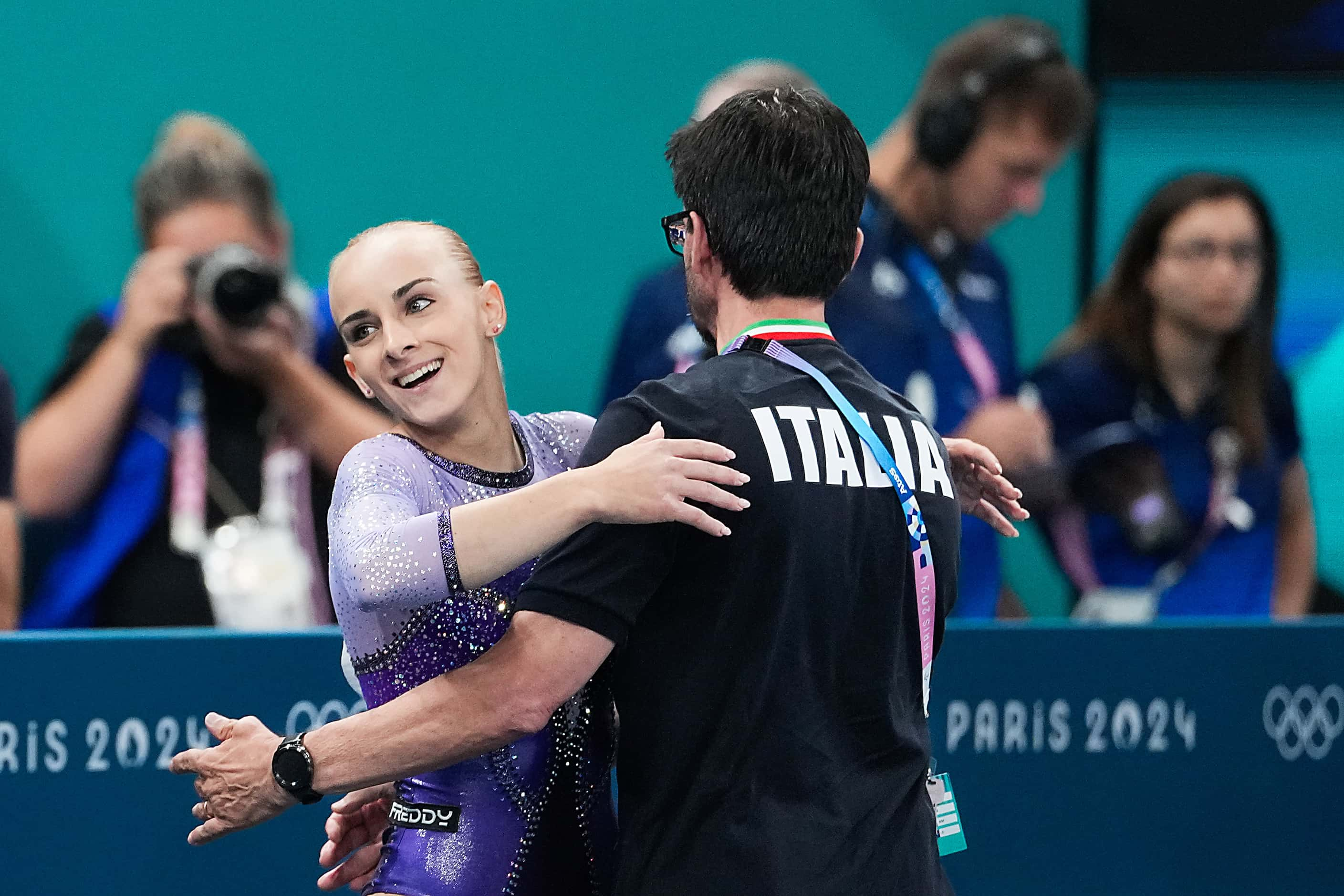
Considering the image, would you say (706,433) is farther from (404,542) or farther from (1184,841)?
(1184,841)

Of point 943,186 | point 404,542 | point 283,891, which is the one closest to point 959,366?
point 943,186

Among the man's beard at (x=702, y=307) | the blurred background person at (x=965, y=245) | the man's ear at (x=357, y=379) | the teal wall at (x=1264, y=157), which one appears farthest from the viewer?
the teal wall at (x=1264, y=157)

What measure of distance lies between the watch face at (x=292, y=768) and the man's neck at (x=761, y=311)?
2.24ft

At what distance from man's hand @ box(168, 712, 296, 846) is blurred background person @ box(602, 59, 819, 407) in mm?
2169

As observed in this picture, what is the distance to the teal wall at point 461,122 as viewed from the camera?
193 inches

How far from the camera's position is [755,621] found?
1683 millimetres

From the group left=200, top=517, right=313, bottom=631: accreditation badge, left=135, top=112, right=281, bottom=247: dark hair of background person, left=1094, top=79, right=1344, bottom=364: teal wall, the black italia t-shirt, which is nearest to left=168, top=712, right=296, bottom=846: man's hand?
the black italia t-shirt

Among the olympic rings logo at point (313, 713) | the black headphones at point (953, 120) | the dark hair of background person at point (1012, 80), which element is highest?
the dark hair of background person at point (1012, 80)

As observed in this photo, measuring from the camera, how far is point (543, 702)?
67.3 inches

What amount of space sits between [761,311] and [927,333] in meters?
2.67

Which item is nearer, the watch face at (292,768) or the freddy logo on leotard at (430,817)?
the watch face at (292,768)

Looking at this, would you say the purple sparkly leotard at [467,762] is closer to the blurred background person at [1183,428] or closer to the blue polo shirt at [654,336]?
the blue polo shirt at [654,336]

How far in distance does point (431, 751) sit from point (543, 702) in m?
0.15

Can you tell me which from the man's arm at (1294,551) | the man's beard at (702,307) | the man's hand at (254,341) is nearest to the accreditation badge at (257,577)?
the man's hand at (254,341)
